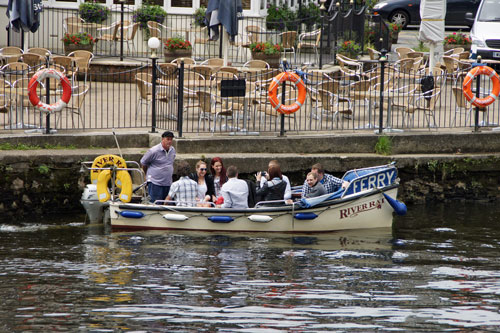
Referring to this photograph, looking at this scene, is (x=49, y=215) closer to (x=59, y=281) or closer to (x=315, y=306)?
(x=59, y=281)

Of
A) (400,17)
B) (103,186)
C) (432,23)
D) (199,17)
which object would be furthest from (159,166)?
(400,17)

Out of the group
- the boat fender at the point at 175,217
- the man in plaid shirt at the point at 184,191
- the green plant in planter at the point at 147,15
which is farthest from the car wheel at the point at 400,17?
the boat fender at the point at 175,217

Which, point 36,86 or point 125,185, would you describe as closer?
point 125,185

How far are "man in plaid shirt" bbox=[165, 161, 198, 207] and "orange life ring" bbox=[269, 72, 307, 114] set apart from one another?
106 inches

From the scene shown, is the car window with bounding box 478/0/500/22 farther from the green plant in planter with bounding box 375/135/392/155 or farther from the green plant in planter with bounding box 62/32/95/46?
the green plant in planter with bounding box 62/32/95/46

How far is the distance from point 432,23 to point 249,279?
1108 centimetres

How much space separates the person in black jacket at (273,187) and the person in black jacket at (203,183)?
0.76m

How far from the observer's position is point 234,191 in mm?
14320

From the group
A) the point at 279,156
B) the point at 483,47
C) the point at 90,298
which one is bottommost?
the point at 90,298

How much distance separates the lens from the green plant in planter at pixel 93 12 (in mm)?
23578

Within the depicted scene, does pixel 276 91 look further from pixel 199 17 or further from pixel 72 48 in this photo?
pixel 199 17

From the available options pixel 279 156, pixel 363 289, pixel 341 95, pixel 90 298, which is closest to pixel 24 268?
pixel 90 298

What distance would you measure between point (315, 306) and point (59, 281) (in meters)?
3.29

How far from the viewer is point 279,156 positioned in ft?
53.0
